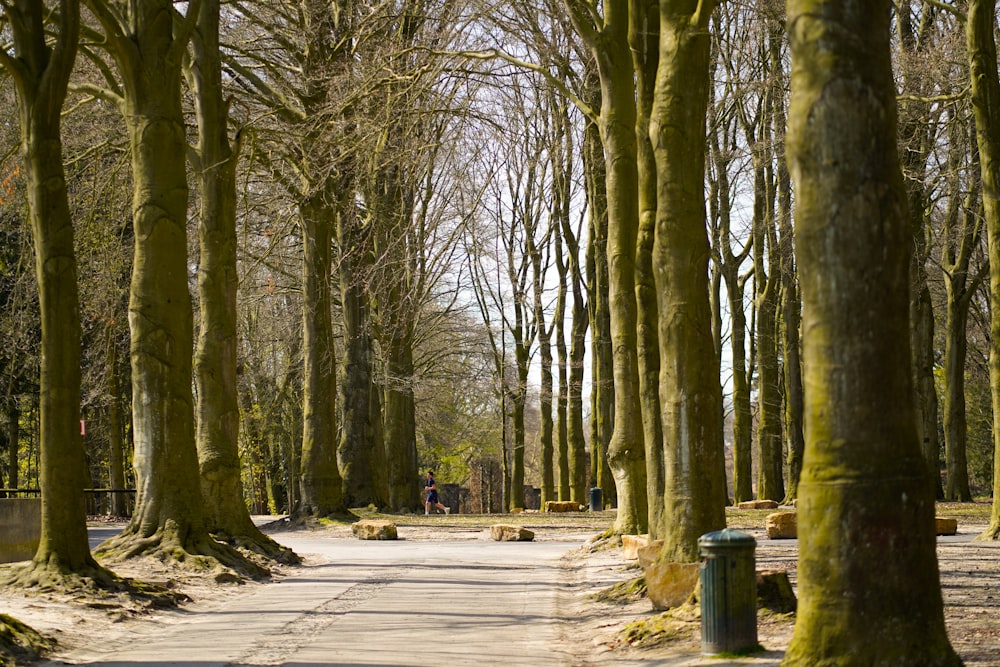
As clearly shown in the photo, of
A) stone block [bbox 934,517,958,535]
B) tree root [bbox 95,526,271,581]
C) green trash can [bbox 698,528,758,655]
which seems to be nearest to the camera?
green trash can [bbox 698,528,758,655]

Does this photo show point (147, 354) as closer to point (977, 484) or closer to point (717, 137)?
point (717, 137)

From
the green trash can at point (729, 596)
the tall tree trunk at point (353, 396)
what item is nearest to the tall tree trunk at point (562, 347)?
the tall tree trunk at point (353, 396)

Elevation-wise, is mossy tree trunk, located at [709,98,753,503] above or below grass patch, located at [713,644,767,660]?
above

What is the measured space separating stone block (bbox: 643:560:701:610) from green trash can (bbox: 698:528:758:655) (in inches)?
86.5

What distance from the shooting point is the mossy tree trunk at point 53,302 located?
13016 millimetres

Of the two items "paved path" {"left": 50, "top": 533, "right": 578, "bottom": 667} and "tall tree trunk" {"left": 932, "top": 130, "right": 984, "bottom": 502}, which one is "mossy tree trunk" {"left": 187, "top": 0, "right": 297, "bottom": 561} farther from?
"tall tree trunk" {"left": 932, "top": 130, "right": 984, "bottom": 502}

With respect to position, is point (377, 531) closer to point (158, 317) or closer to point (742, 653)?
point (158, 317)

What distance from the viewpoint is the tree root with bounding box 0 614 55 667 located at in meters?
9.43

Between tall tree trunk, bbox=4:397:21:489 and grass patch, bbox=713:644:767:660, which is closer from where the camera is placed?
grass patch, bbox=713:644:767:660

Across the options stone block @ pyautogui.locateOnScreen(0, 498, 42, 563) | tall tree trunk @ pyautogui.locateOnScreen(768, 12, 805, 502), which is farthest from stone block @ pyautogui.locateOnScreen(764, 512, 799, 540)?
stone block @ pyautogui.locateOnScreen(0, 498, 42, 563)

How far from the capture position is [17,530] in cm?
1889

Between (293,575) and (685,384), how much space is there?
7360mm

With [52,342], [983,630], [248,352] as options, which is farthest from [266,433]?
[983,630]

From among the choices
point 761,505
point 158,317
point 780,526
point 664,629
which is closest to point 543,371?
point 761,505
